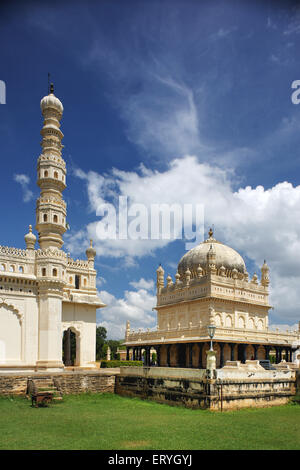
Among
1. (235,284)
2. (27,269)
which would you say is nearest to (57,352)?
(27,269)

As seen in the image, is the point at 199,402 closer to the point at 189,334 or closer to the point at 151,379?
the point at 151,379

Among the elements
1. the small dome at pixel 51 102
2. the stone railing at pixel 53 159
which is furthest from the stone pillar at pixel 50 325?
the small dome at pixel 51 102

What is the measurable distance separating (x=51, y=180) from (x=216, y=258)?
61.1ft

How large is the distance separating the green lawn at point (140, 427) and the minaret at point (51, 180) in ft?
40.0

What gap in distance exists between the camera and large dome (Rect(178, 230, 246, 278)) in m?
42.3

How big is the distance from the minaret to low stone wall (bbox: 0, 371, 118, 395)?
943 cm

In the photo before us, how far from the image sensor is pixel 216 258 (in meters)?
42.4

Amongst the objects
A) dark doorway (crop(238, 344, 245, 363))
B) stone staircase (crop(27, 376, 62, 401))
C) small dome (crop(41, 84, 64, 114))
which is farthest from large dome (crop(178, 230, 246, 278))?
stone staircase (crop(27, 376, 62, 401))

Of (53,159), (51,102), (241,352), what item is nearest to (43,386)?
(53,159)

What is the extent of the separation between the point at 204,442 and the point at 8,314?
1721cm

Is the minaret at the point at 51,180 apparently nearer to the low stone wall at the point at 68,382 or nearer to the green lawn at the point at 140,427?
the low stone wall at the point at 68,382

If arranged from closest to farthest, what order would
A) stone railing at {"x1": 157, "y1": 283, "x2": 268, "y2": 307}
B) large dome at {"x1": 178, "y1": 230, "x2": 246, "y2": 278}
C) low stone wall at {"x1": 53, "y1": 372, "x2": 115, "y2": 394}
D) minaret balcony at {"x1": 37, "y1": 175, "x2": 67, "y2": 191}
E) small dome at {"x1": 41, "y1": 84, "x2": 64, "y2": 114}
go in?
1. low stone wall at {"x1": 53, "y1": 372, "x2": 115, "y2": 394}
2. minaret balcony at {"x1": 37, "y1": 175, "x2": 67, "y2": 191}
3. small dome at {"x1": 41, "y1": 84, "x2": 64, "y2": 114}
4. stone railing at {"x1": 157, "y1": 283, "x2": 268, "y2": 307}
5. large dome at {"x1": 178, "y1": 230, "x2": 246, "y2": 278}

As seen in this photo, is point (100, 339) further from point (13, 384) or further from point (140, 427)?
point (140, 427)

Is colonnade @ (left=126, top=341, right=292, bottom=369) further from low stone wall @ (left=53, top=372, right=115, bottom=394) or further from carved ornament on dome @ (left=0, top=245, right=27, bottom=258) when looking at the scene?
carved ornament on dome @ (left=0, top=245, right=27, bottom=258)
